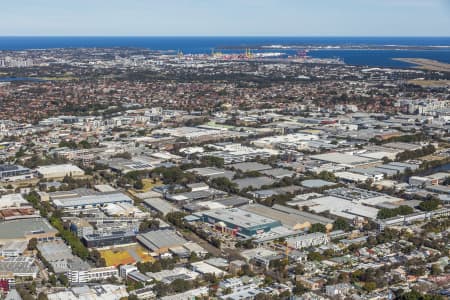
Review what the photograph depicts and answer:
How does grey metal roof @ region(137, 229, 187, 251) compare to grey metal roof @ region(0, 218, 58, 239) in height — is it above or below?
above

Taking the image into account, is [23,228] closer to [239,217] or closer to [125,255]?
[125,255]

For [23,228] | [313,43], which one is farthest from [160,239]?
[313,43]

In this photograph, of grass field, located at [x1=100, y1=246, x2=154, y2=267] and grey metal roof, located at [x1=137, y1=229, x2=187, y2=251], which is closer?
grass field, located at [x1=100, y1=246, x2=154, y2=267]

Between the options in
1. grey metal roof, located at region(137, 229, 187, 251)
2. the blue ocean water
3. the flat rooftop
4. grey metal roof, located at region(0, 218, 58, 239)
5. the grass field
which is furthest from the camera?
the blue ocean water

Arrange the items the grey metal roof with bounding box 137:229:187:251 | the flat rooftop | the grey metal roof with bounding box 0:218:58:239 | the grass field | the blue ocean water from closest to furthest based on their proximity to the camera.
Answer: the grass field < the grey metal roof with bounding box 137:229:187:251 < the grey metal roof with bounding box 0:218:58:239 < the flat rooftop < the blue ocean water

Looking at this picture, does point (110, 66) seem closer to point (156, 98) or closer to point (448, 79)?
point (156, 98)

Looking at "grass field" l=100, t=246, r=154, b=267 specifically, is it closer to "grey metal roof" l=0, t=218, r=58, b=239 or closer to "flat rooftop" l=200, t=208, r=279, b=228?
"grey metal roof" l=0, t=218, r=58, b=239

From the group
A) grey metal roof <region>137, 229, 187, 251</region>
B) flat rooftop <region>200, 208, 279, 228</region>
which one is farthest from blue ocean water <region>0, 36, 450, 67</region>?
grey metal roof <region>137, 229, 187, 251</region>

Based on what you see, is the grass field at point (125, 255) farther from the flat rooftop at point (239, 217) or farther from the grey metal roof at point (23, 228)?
the flat rooftop at point (239, 217)

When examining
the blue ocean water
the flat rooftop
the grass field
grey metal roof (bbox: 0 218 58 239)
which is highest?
the blue ocean water
